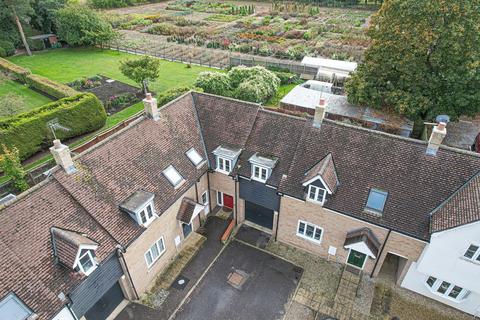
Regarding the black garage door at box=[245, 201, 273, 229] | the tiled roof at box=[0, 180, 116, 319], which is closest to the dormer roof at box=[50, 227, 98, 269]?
the tiled roof at box=[0, 180, 116, 319]

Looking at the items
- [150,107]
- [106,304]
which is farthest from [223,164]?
[106,304]

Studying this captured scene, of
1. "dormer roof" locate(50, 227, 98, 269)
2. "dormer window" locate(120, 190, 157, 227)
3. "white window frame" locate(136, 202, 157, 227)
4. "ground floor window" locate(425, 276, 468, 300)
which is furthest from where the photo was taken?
"ground floor window" locate(425, 276, 468, 300)

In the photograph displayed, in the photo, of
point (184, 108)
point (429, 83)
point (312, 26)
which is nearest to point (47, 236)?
point (184, 108)

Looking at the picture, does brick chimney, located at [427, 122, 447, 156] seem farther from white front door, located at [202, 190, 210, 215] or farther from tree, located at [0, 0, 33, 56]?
tree, located at [0, 0, 33, 56]

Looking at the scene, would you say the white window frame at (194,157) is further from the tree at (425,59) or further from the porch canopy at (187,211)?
the tree at (425,59)

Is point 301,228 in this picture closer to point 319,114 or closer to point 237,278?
point 237,278

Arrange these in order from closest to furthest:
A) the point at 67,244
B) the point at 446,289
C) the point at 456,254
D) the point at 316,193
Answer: the point at 67,244, the point at 456,254, the point at 446,289, the point at 316,193
